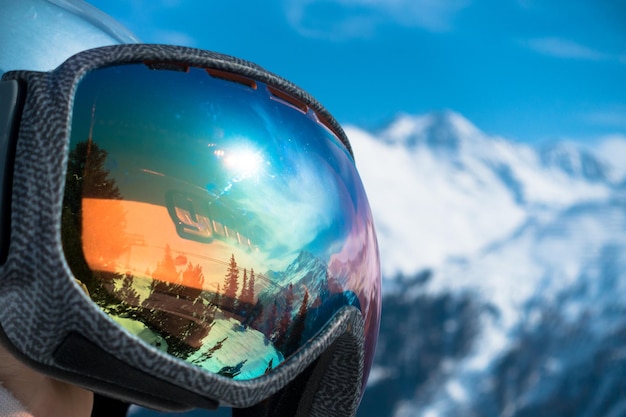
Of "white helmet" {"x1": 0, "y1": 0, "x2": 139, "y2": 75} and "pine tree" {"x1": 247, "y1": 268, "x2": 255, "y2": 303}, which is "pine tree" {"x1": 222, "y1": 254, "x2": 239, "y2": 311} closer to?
"pine tree" {"x1": 247, "y1": 268, "x2": 255, "y2": 303}

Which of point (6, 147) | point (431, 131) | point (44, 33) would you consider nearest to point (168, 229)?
point (6, 147)

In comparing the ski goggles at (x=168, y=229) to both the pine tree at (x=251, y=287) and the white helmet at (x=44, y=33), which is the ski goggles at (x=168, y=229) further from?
the white helmet at (x=44, y=33)

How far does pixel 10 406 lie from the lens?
785 millimetres

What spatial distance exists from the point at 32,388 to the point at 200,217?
0.25 metres

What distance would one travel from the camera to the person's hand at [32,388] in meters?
0.80

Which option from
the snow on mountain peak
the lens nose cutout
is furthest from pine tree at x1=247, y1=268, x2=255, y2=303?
the snow on mountain peak

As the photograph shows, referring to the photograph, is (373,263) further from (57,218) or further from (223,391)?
(57,218)

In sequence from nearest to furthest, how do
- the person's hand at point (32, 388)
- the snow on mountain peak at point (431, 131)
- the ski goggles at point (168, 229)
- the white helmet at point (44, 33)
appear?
the ski goggles at point (168, 229) → the person's hand at point (32, 388) → the white helmet at point (44, 33) → the snow on mountain peak at point (431, 131)

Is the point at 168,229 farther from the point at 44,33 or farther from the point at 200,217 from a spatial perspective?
the point at 44,33

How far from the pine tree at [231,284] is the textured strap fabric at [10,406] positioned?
0.22 m

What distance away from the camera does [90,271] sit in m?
0.73

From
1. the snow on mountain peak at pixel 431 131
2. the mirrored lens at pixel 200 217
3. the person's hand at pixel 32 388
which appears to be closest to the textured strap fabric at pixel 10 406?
the person's hand at pixel 32 388

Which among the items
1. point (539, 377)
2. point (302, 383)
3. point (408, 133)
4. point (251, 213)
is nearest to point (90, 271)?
point (251, 213)

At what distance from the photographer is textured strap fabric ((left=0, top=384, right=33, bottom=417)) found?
2.55 ft
